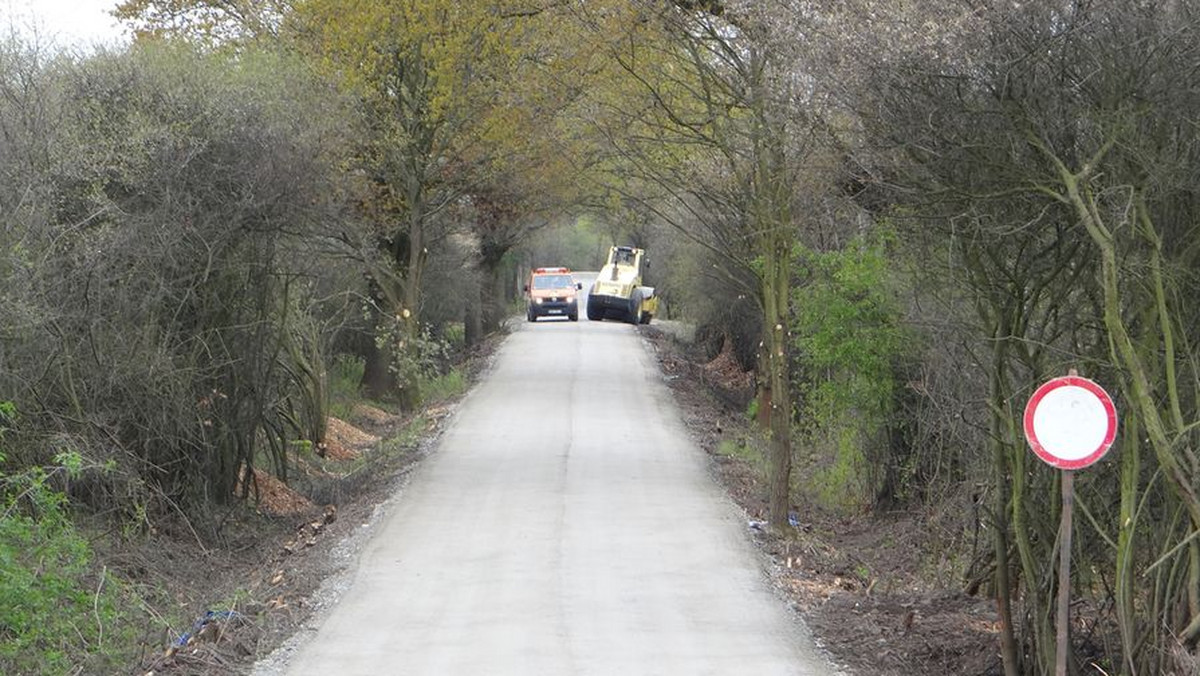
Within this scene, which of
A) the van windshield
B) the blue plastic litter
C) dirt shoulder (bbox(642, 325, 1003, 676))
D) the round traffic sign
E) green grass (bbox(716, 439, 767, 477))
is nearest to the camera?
the round traffic sign

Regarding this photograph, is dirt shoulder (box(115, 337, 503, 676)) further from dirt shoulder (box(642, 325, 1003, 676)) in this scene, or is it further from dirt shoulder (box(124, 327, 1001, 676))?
dirt shoulder (box(642, 325, 1003, 676))

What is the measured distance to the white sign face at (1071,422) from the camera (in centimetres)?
877

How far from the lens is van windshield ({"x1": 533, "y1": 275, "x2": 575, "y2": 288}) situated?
65.7m

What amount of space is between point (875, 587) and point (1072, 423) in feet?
25.1

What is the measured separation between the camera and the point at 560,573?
15094 millimetres

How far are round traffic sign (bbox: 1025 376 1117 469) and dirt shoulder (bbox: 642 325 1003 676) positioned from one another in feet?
10.6

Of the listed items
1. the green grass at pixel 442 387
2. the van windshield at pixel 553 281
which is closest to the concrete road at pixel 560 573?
the green grass at pixel 442 387

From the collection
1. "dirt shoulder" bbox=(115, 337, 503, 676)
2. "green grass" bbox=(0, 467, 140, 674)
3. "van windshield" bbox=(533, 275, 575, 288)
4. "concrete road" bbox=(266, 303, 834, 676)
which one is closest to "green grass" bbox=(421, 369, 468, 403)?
"concrete road" bbox=(266, 303, 834, 676)

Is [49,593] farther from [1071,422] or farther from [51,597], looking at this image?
[1071,422]

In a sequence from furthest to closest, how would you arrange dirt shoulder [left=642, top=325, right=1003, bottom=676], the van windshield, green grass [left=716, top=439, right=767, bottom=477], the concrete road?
1. the van windshield
2. green grass [left=716, top=439, right=767, bottom=477]
3. dirt shoulder [left=642, top=325, right=1003, bottom=676]
4. the concrete road

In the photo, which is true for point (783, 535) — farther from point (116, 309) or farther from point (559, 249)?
point (559, 249)

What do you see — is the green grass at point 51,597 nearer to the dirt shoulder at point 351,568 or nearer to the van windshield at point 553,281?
the dirt shoulder at point 351,568

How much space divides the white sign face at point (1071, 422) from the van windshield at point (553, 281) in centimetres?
5694

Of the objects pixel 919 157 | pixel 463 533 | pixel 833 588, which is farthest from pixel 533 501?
pixel 919 157
